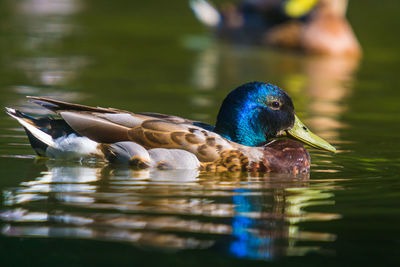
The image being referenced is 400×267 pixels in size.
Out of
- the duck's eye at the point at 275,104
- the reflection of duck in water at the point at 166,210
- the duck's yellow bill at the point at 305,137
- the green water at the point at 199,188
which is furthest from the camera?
the duck's yellow bill at the point at 305,137

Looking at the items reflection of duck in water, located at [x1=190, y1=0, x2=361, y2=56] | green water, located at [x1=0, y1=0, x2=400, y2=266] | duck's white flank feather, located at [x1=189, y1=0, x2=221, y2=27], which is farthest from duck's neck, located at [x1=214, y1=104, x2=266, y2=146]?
duck's white flank feather, located at [x1=189, y1=0, x2=221, y2=27]

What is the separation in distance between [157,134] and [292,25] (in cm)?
1165

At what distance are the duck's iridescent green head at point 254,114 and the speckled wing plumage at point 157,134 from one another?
19cm

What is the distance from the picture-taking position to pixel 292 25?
730 inches

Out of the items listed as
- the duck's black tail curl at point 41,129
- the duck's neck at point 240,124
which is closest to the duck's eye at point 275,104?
the duck's neck at point 240,124

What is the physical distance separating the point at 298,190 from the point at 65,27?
14234mm

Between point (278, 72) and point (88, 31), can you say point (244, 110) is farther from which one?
point (88, 31)

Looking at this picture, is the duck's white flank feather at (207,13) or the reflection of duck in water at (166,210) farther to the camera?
the duck's white flank feather at (207,13)

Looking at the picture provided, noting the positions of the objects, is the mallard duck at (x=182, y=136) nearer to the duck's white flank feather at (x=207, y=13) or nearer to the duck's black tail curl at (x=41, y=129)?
the duck's black tail curl at (x=41, y=129)

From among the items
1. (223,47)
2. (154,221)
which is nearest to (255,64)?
(223,47)

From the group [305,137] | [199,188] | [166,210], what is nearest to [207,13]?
[305,137]

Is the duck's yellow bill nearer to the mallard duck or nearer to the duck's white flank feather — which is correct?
the mallard duck

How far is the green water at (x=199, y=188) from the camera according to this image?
199 inches

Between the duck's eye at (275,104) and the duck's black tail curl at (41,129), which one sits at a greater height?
the duck's eye at (275,104)
